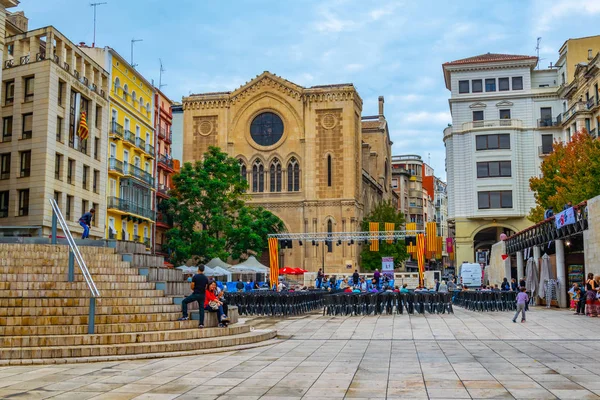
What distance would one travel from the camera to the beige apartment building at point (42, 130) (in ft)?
113

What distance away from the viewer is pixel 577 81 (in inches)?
1928

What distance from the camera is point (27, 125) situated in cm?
3534

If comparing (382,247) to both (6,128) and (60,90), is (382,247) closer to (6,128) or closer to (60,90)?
(60,90)

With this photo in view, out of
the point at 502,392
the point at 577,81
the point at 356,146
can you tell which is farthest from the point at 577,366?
the point at 356,146

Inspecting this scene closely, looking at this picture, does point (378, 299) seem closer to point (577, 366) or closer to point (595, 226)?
point (595, 226)

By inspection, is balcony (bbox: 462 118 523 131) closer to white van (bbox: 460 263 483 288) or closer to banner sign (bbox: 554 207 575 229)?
white van (bbox: 460 263 483 288)

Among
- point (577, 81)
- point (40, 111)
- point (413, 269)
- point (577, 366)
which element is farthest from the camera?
point (413, 269)

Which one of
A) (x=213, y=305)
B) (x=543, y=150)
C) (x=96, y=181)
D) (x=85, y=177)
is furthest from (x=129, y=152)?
(x=543, y=150)

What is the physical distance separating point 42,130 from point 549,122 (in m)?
39.7

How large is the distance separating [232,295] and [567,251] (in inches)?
632

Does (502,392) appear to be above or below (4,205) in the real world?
below

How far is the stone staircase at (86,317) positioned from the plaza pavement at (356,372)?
669 mm

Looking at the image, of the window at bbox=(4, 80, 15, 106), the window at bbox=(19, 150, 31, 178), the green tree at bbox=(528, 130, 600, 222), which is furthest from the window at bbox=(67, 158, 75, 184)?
the green tree at bbox=(528, 130, 600, 222)

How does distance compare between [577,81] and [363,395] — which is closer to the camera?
[363,395]
